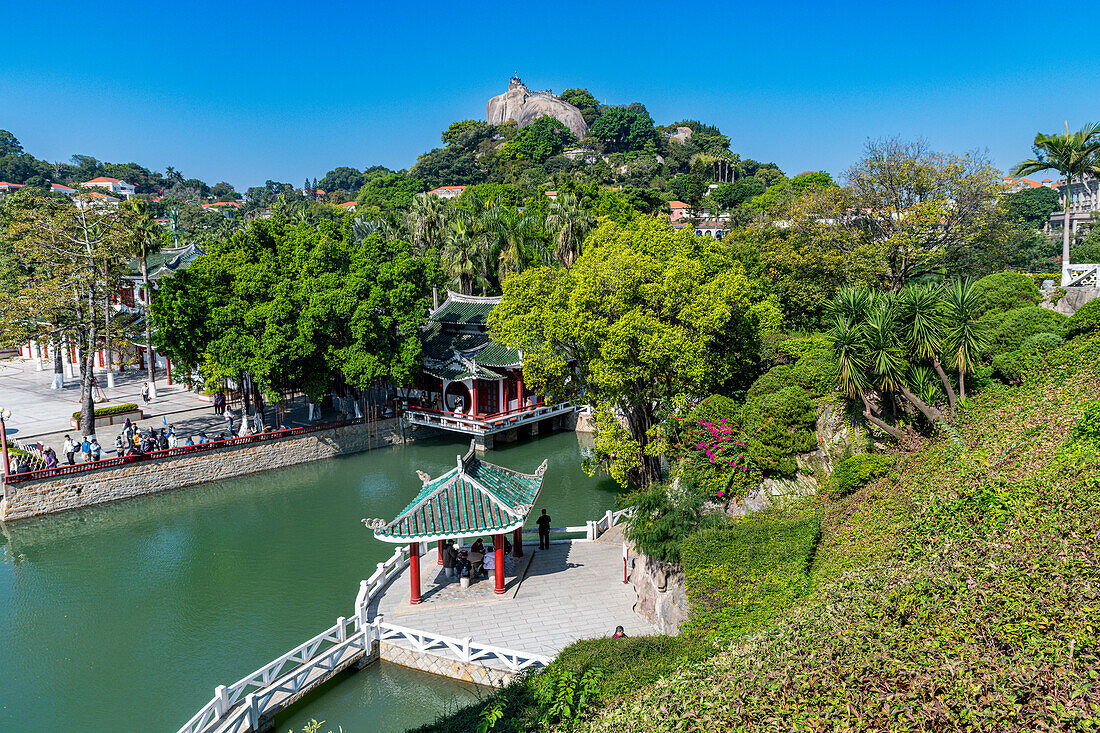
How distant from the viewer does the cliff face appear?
136m

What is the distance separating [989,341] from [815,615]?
Answer: 10039mm

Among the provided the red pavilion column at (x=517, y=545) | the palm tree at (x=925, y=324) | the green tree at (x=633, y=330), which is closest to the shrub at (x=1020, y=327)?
the palm tree at (x=925, y=324)

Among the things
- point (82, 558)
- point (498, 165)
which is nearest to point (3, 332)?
point (82, 558)

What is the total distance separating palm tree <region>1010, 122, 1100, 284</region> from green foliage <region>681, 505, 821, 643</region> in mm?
19971

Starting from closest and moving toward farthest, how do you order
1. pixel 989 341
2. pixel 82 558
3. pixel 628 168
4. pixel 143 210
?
pixel 989 341 → pixel 82 558 → pixel 143 210 → pixel 628 168

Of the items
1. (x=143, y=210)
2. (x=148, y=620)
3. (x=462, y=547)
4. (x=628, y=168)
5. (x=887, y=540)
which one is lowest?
(x=148, y=620)

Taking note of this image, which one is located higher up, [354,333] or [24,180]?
[24,180]

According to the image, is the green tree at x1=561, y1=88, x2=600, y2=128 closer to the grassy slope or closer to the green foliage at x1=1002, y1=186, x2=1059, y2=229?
the green foliage at x1=1002, y1=186, x2=1059, y2=229

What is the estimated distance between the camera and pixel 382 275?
27625 millimetres

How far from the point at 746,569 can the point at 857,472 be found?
301 centimetres

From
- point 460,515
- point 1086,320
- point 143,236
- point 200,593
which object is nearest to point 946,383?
point 1086,320

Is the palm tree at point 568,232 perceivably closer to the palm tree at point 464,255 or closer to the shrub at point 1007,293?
the palm tree at point 464,255

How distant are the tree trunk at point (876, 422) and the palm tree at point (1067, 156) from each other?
16.2 m

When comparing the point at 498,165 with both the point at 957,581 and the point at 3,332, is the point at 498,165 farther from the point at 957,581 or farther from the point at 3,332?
the point at 957,581
